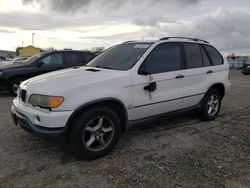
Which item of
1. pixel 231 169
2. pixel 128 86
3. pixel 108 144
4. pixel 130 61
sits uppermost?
pixel 130 61

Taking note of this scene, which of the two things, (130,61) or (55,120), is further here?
(130,61)

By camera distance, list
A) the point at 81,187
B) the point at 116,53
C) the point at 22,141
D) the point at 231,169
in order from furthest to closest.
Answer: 1. the point at 116,53
2. the point at 22,141
3. the point at 231,169
4. the point at 81,187

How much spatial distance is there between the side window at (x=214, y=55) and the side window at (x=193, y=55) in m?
0.41

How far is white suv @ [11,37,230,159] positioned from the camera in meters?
4.06

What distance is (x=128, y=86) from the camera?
4617mm

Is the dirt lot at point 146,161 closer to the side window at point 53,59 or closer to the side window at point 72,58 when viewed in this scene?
the side window at point 53,59

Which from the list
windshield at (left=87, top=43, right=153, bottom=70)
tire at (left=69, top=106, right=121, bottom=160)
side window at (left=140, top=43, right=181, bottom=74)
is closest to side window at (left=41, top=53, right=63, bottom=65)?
windshield at (left=87, top=43, right=153, bottom=70)

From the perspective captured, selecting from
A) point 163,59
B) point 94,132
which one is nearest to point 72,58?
point 163,59

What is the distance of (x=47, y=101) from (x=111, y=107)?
3.24ft

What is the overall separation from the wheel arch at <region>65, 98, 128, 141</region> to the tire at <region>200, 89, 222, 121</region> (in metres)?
2.23

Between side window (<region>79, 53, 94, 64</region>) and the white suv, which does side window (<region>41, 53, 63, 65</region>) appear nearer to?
side window (<region>79, 53, 94, 64</region>)

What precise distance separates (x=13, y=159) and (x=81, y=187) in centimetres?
138

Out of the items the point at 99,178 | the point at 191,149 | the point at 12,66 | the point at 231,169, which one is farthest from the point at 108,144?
the point at 12,66

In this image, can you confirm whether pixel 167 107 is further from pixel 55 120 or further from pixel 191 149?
pixel 55 120
